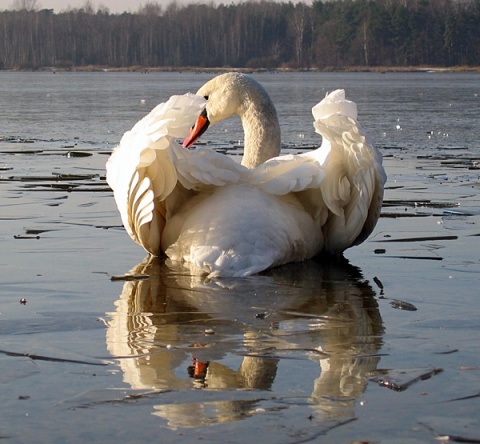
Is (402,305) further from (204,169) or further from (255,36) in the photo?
(255,36)

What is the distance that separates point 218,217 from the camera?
247 inches

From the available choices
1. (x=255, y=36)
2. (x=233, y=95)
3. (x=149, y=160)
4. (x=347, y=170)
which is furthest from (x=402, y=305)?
(x=255, y=36)

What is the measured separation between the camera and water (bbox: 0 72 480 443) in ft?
12.0

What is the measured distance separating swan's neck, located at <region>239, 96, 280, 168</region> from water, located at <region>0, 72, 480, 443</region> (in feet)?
3.14

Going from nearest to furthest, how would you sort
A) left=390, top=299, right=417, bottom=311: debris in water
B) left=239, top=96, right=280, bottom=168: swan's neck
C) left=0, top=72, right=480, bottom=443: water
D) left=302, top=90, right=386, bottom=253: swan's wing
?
left=0, top=72, right=480, bottom=443: water
left=390, top=299, right=417, bottom=311: debris in water
left=302, top=90, right=386, bottom=253: swan's wing
left=239, top=96, right=280, bottom=168: swan's neck

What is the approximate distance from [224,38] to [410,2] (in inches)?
903

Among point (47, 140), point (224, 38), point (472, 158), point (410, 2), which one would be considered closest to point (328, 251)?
point (472, 158)

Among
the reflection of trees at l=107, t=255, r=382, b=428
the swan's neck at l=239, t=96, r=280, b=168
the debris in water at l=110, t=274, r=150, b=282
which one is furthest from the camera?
the swan's neck at l=239, t=96, r=280, b=168

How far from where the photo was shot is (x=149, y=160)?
20.4 feet

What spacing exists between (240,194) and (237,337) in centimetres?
176

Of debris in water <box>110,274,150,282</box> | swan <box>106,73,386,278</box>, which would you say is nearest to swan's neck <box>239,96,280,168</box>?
swan <box>106,73,386,278</box>

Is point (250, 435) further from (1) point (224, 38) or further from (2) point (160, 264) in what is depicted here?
(1) point (224, 38)

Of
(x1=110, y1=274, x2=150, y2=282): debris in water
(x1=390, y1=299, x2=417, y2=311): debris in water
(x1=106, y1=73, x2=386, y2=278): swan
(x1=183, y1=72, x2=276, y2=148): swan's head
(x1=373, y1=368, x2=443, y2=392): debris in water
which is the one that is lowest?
(x1=110, y1=274, x2=150, y2=282): debris in water

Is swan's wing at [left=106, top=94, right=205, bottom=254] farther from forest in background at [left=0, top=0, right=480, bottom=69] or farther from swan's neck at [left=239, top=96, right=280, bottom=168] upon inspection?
forest in background at [left=0, top=0, right=480, bottom=69]
